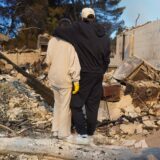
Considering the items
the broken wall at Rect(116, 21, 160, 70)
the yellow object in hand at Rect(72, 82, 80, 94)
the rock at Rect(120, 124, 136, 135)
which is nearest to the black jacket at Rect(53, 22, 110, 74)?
the yellow object in hand at Rect(72, 82, 80, 94)

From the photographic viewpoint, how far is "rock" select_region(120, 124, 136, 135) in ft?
33.2

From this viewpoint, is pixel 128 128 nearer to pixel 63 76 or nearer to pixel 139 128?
pixel 139 128

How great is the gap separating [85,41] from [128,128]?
4.48 m

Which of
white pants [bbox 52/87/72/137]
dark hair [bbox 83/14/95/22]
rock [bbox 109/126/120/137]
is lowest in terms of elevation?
rock [bbox 109/126/120/137]

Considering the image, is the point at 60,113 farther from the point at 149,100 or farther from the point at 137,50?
the point at 137,50

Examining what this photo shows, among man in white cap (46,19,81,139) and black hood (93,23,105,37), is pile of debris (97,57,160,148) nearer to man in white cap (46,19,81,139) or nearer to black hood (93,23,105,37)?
man in white cap (46,19,81,139)

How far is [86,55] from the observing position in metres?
6.15

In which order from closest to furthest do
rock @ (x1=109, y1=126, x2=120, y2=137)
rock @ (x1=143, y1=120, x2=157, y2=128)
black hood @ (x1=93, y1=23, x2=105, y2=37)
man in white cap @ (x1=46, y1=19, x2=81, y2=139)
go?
man in white cap @ (x1=46, y1=19, x2=81, y2=139) < black hood @ (x1=93, y1=23, x2=105, y2=37) < rock @ (x1=109, y1=126, x2=120, y2=137) < rock @ (x1=143, y1=120, x2=157, y2=128)

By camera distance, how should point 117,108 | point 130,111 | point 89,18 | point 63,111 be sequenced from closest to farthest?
1. point 63,111
2. point 89,18
3. point 130,111
4. point 117,108

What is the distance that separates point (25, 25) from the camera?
4056 cm

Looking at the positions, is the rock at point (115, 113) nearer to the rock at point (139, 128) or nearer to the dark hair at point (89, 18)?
the rock at point (139, 128)

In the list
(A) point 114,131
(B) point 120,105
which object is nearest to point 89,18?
(A) point 114,131

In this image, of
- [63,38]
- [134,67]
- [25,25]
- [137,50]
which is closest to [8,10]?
[25,25]

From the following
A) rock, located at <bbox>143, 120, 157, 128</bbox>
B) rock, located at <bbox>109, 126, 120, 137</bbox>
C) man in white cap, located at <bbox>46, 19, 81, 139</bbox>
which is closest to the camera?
man in white cap, located at <bbox>46, 19, 81, 139</bbox>
